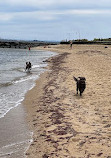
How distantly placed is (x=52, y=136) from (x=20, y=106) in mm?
3590

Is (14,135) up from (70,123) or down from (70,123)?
down

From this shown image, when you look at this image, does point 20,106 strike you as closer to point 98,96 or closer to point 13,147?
point 98,96

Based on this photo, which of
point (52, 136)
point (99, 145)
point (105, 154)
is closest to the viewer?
point (105, 154)

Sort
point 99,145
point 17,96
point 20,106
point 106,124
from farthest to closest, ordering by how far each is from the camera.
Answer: point 17,96 < point 20,106 < point 106,124 < point 99,145

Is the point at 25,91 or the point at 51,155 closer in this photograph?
the point at 51,155

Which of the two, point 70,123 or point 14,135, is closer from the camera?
point 14,135

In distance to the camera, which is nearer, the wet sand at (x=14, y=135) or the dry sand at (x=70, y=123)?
the dry sand at (x=70, y=123)

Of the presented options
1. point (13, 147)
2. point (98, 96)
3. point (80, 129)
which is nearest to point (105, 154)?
point (80, 129)

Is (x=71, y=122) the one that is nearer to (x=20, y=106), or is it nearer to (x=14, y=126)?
(x=14, y=126)

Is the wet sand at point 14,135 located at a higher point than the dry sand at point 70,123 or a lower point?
lower

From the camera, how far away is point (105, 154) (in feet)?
15.8

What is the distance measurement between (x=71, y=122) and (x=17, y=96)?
489 centimetres

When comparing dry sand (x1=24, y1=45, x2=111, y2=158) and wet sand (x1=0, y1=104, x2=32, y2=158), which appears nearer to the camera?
dry sand (x1=24, y1=45, x2=111, y2=158)

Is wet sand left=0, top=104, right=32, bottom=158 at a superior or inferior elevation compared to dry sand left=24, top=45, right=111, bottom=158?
inferior
